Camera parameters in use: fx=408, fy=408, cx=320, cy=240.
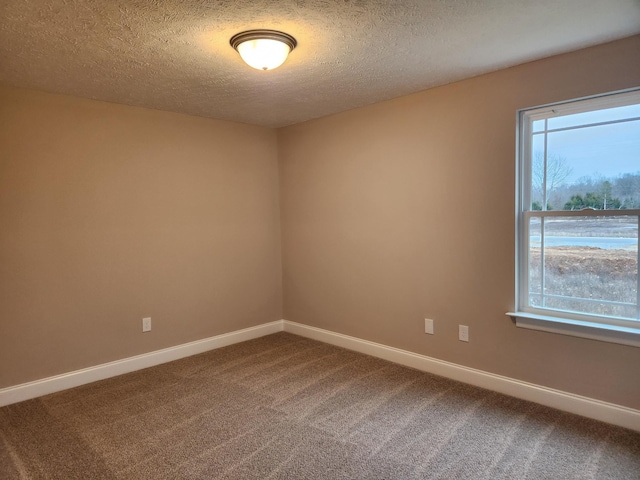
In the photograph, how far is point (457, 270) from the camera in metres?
3.17

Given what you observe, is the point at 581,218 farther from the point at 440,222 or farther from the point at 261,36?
the point at 261,36

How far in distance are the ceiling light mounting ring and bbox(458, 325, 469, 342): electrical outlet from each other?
236 centimetres

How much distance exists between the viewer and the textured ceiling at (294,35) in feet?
6.37

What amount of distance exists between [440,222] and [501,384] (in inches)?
50.0

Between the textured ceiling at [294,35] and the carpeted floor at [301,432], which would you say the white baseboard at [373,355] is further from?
the textured ceiling at [294,35]

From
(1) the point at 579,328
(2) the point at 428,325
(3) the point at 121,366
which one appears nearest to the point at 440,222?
(2) the point at 428,325

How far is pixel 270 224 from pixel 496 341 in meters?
2.60

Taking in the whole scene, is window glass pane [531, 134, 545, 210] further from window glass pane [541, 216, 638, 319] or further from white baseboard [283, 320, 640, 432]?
white baseboard [283, 320, 640, 432]

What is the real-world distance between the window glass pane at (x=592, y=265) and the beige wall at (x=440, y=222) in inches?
9.0

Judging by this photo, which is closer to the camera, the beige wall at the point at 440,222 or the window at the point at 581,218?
the window at the point at 581,218

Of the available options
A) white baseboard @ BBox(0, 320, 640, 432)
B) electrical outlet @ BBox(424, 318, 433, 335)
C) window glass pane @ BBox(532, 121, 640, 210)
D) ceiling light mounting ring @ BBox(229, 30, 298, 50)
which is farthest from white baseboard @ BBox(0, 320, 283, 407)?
window glass pane @ BBox(532, 121, 640, 210)

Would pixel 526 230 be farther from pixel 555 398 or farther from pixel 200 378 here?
pixel 200 378

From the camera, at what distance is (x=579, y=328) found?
8.43 ft

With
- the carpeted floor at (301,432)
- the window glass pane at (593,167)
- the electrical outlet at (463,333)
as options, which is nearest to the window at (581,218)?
the window glass pane at (593,167)
